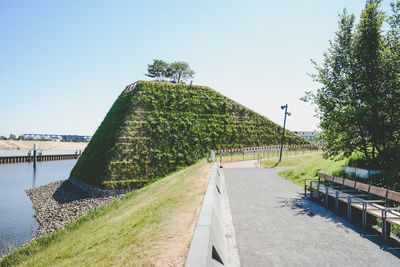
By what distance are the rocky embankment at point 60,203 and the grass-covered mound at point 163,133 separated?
6.03 ft

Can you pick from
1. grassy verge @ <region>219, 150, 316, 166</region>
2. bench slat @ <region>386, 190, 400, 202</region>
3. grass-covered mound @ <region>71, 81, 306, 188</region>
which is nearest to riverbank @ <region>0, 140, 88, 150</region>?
grass-covered mound @ <region>71, 81, 306, 188</region>

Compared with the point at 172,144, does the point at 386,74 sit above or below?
above

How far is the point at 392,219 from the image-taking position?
5.86 m

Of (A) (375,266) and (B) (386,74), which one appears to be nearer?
(A) (375,266)

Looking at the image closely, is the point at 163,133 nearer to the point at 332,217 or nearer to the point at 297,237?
the point at 332,217

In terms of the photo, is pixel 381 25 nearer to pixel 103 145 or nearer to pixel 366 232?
pixel 366 232

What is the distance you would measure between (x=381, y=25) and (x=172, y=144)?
78.8ft

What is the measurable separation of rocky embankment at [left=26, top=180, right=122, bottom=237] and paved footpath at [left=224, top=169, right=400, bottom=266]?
581 inches

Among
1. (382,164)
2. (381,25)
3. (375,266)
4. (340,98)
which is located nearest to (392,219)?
(375,266)

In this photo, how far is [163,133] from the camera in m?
31.3

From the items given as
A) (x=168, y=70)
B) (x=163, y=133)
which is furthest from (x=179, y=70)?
(x=163, y=133)

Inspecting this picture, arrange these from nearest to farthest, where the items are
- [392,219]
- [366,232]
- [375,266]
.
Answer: [375,266]
[392,219]
[366,232]

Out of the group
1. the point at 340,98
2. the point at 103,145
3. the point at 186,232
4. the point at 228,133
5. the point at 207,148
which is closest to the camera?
the point at 186,232

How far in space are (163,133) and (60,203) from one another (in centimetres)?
1359
